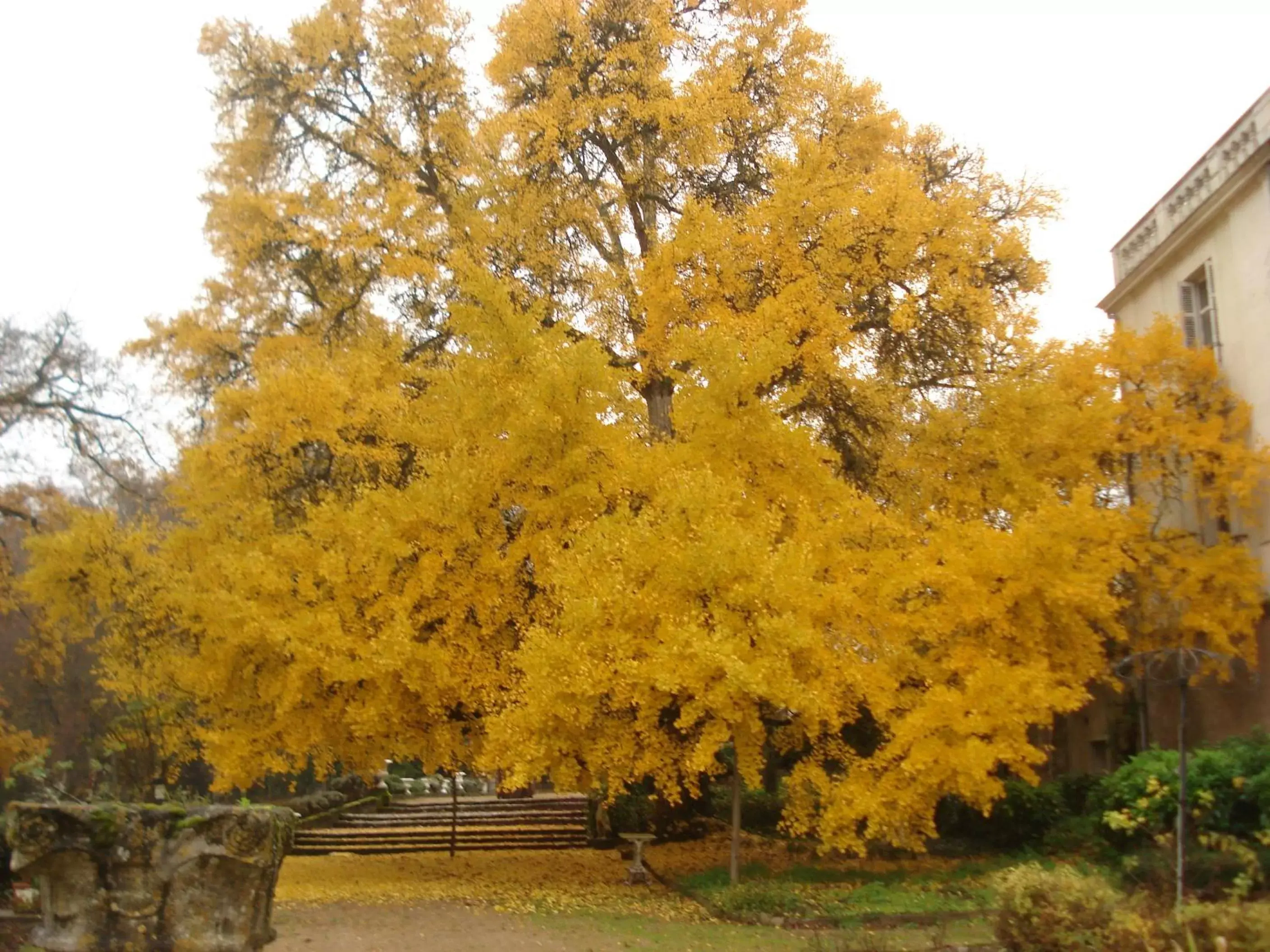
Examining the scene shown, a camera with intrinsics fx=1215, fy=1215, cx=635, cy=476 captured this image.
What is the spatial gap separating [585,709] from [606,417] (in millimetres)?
4728

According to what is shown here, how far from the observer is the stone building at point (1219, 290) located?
16.3m

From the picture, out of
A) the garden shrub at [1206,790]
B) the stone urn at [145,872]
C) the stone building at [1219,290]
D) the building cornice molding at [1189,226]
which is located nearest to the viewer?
the stone urn at [145,872]

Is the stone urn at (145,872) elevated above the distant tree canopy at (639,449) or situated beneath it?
situated beneath

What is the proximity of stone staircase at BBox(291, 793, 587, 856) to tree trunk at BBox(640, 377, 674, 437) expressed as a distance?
785 cm

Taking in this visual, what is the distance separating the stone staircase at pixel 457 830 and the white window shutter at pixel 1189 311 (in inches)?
534

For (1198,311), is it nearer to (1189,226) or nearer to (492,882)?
(1189,226)

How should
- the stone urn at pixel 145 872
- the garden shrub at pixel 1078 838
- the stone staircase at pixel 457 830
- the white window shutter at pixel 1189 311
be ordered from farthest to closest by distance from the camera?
the stone staircase at pixel 457 830 < the white window shutter at pixel 1189 311 < the garden shrub at pixel 1078 838 < the stone urn at pixel 145 872

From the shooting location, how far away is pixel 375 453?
17062 millimetres

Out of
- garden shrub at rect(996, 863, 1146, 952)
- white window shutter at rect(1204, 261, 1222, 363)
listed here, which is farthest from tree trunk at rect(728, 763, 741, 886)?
white window shutter at rect(1204, 261, 1222, 363)

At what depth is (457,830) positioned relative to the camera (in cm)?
2286

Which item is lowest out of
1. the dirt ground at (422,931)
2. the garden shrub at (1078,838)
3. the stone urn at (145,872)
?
the dirt ground at (422,931)

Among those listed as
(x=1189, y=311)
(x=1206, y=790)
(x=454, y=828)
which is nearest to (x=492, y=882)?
(x=454, y=828)

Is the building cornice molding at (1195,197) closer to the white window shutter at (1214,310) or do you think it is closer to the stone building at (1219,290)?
the stone building at (1219,290)

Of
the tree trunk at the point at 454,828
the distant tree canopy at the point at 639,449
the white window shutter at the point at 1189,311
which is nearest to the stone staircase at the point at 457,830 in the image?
the tree trunk at the point at 454,828
